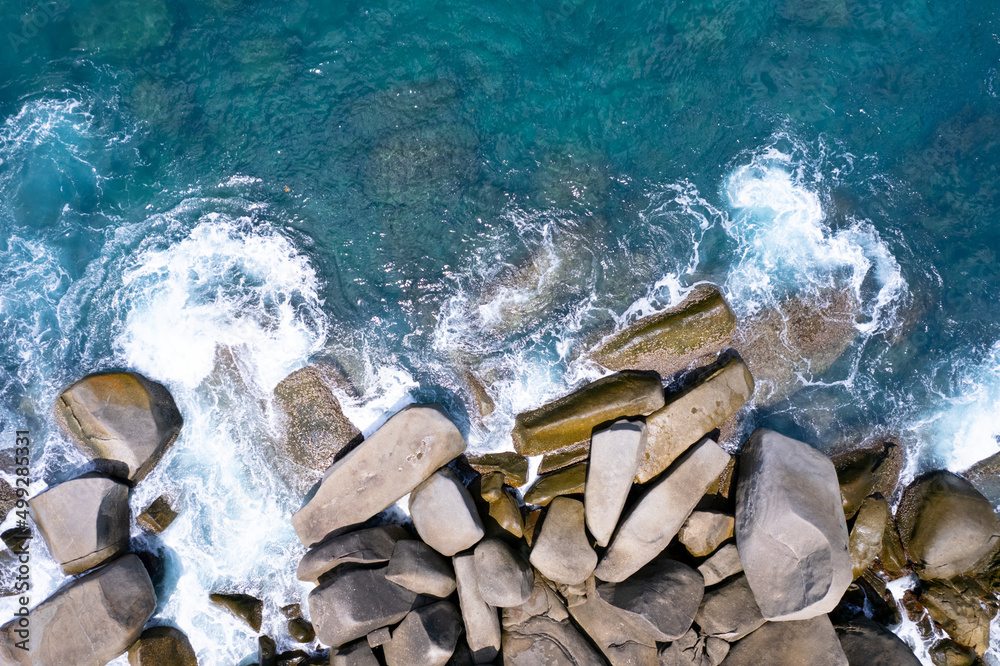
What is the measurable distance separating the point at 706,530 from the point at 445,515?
19.1 ft

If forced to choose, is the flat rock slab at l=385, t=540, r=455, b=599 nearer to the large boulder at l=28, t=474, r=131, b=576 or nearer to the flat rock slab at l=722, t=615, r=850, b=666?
the flat rock slab at l=722, t=615, r=850, b=666

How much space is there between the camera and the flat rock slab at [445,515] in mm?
10445

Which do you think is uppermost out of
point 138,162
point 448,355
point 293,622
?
point 138,162

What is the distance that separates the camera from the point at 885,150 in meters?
11.6

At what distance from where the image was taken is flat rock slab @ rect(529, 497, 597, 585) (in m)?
10.3

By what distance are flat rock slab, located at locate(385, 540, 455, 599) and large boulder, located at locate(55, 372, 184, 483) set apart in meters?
6.16

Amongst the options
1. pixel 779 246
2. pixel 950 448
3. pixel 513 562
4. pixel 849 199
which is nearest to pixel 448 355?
pixel 513 562

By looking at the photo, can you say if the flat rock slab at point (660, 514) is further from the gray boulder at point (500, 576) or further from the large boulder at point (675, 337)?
the large boulder at point (675, 337)

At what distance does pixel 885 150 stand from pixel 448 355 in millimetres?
11498

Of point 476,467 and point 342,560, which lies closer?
point 342,560

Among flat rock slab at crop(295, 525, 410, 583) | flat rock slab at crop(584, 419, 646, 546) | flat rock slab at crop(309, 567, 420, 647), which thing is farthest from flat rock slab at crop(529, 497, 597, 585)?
flat rock slab at crop(295, 525, 410, 583)

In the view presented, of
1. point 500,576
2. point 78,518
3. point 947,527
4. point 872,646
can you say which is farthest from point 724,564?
point 78,518

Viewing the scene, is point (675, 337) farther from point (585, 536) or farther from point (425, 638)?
point (425, 638)

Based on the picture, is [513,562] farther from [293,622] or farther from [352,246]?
[352,246]
